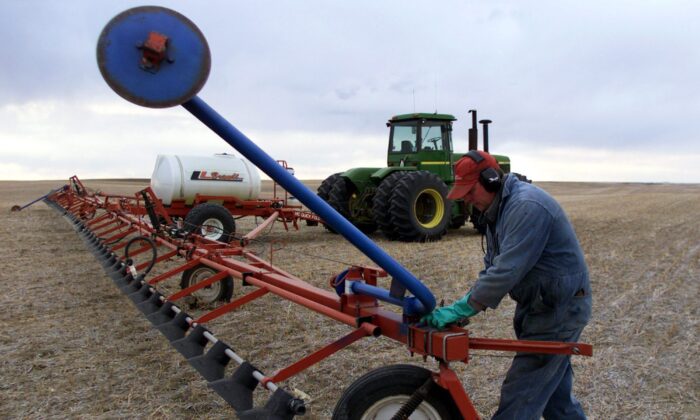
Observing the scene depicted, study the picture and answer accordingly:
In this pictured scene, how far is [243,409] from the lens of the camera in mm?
2754

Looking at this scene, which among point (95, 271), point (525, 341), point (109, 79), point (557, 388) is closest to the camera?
point (109, 79)

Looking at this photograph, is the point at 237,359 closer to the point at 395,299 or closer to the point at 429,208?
the point at 395,299

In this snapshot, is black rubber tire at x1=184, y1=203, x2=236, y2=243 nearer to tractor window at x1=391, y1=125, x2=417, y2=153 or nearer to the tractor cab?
the tractor cab

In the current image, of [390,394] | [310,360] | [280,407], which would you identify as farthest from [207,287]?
[390,394]

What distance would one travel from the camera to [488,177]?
2.40 meters

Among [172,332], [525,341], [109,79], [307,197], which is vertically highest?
[109,79]

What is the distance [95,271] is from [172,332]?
4083mm

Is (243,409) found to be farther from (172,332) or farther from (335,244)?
(335,244)

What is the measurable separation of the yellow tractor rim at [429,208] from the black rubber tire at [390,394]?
737 cm

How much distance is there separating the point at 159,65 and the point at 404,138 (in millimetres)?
9266

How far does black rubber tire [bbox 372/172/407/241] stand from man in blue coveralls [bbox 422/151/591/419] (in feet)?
23.3

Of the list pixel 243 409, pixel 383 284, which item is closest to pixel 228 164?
pixel 383 284

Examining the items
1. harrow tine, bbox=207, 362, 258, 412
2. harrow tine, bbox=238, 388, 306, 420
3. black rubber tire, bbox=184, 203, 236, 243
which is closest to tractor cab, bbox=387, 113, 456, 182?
black rubber tire, bbox=184, 203, 236, 243

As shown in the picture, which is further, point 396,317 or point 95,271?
point 95,271
